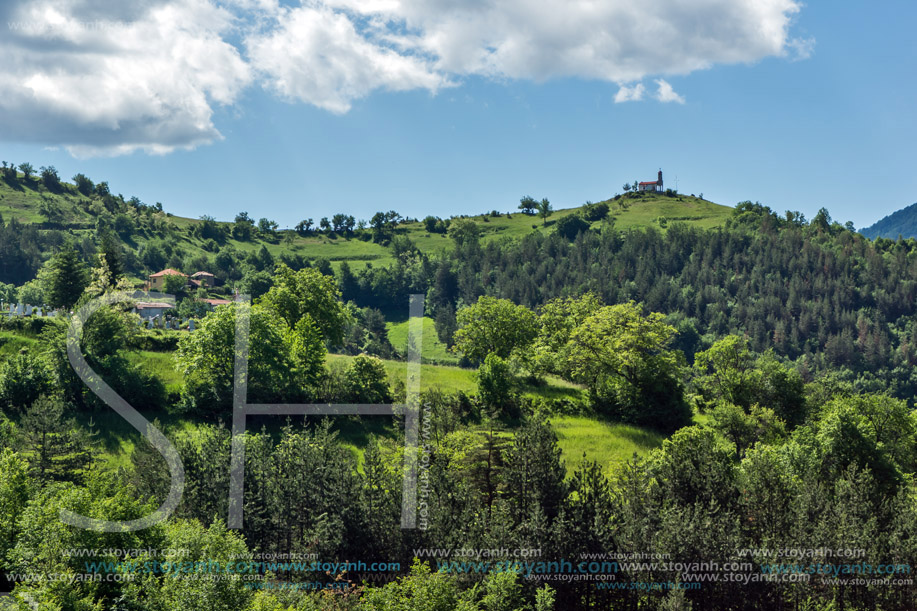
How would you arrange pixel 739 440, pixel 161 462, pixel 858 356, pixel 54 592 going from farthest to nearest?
pixel 858 356
pixel 739 440
pixel 161 462
pixel 54 592

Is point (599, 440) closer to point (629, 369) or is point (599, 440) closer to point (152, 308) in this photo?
point (629, 369)

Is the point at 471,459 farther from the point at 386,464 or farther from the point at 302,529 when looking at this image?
the point at 302,529

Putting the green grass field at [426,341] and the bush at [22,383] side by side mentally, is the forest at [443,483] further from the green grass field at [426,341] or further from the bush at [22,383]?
the green grass field at [426,341]

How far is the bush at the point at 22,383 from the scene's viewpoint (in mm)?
50156

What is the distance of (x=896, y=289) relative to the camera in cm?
19762

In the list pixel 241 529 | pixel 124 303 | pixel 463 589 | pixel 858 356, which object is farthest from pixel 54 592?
pixel 858 356

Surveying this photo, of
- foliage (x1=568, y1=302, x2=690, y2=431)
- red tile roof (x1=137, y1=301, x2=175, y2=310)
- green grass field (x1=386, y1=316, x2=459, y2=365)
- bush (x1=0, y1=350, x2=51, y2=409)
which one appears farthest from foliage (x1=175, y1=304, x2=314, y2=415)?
green grass field (x1=386, y1=316, x2=459, y2=365)

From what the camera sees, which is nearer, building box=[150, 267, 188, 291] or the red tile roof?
the red tile roof

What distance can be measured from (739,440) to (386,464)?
31.9 metres

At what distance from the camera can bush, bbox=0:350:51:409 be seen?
165 feet

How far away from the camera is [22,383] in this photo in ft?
165

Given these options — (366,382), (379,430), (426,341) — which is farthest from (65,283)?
(426,341)

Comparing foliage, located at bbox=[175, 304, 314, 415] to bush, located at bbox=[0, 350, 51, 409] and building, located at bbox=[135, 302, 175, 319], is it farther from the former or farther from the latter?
building, located at bbox=[135, 302, 175, 319]
